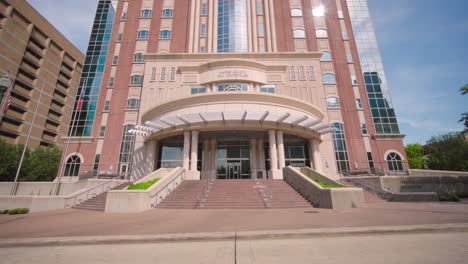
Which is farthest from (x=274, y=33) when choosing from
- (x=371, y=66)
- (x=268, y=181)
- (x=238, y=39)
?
(x=268, y=181)

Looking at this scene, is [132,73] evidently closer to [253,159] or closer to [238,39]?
[238,39]

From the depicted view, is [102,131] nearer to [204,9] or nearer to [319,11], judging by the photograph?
[204,9]

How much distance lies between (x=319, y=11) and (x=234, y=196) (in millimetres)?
40057

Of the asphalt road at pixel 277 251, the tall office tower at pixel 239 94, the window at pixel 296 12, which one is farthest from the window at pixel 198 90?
the asphalt road at pixel 277 251

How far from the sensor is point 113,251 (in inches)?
176

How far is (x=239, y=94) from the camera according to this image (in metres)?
21.0

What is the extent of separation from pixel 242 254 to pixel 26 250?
5.37 m

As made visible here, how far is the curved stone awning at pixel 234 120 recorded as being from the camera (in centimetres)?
1958

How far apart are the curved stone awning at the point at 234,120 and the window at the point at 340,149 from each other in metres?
8.84

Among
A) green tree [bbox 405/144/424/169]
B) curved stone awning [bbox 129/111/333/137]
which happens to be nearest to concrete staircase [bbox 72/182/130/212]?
curved stone awning [bbox 129/111/333/137]

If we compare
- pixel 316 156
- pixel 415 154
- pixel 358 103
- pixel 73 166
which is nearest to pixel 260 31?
pixel 358 103

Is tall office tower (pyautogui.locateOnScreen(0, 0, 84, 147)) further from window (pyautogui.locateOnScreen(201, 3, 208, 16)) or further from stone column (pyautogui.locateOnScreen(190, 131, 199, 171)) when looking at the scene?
stone column (pyautogui.locateOnScreen(190, 131, 199, 171))

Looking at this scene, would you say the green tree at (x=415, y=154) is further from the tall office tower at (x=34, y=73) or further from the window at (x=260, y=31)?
the tall office tower at (x=34, y=73)

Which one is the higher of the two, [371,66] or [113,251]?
[371,66]
